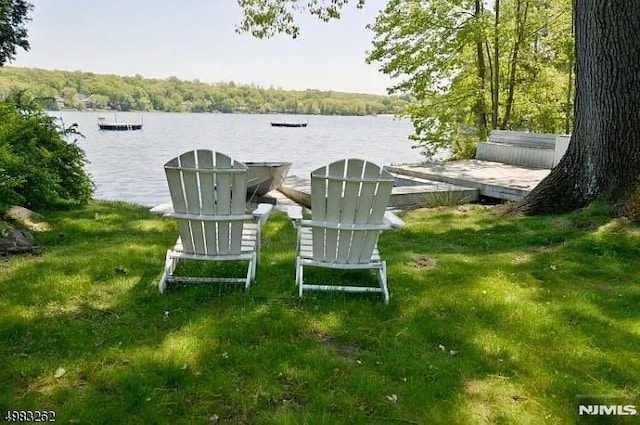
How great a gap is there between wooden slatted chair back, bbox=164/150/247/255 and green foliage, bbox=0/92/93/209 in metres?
1.66

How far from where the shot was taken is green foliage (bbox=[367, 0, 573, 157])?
482 inches

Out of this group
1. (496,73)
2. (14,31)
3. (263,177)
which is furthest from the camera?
(496,73)

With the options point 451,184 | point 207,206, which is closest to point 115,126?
point 451,184

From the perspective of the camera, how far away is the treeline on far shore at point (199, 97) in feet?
151

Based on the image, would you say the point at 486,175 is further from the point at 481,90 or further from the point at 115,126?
the point at 115,126

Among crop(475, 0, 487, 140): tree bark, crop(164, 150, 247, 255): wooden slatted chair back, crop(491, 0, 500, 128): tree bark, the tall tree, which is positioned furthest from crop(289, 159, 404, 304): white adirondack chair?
crop(475, 0, 487, 140): tree bark

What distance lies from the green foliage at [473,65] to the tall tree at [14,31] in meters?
8.17

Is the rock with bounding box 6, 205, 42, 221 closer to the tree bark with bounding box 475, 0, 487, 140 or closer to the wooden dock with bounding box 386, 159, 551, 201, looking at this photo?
the wooden dock with bounding box 386, 159, 551, 201

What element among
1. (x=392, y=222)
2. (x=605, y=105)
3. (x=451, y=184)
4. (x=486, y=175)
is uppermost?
(x=605, y=105)

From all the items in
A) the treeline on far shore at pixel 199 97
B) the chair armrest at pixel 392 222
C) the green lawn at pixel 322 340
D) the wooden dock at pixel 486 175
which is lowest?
the green lawn at pixel 322 340

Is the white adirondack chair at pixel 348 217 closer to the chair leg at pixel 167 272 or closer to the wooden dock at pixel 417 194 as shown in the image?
the chair leg at pixel 167 272

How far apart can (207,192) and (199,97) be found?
173ft

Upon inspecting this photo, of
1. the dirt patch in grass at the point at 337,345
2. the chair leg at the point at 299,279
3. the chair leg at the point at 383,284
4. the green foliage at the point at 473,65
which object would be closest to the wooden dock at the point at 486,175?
the green foliage at the point at 473,65

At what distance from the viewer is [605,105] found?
4.79 meters
